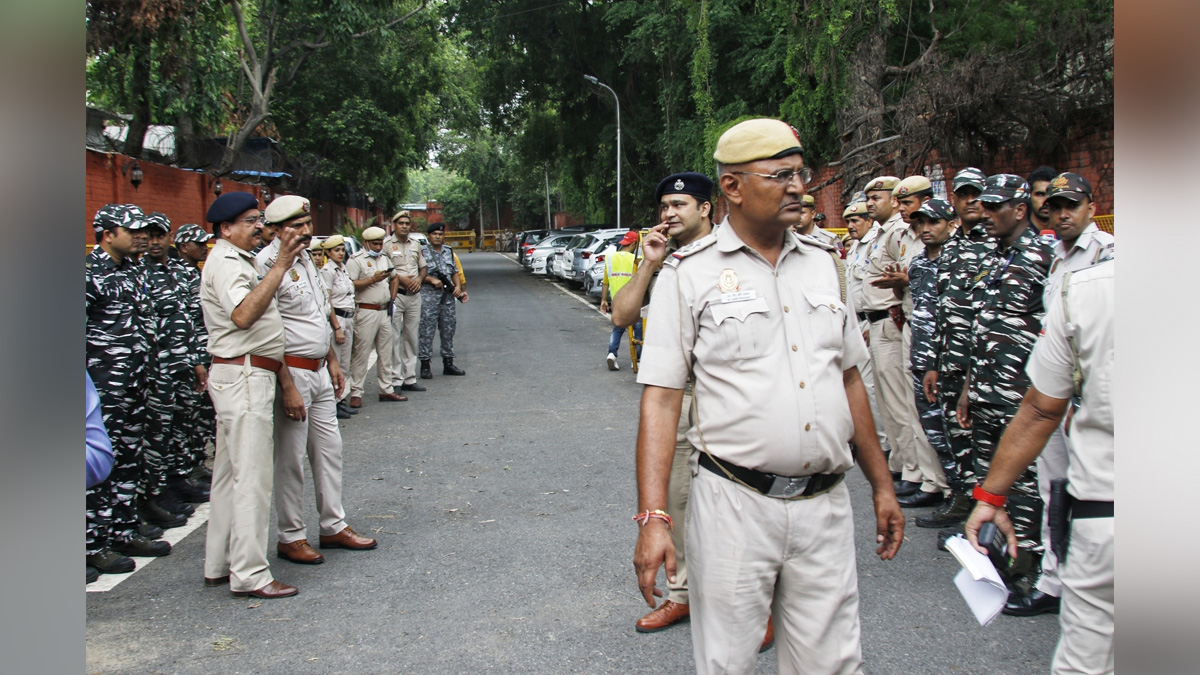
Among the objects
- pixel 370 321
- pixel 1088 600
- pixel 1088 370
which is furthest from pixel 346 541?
pixel 370 321

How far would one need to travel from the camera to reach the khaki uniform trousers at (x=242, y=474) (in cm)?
470

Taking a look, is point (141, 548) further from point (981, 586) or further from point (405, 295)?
point (405, 295)

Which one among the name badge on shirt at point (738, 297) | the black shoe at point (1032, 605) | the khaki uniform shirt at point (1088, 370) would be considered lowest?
the black shoe at point (1032, 605)

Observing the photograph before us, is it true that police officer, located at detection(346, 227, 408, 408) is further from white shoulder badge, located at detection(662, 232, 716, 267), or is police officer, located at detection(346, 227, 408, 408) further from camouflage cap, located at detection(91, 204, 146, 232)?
white shoulder badge, located at detection(662, 232, 716, 267)

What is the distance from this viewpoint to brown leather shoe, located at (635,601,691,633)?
4.20m

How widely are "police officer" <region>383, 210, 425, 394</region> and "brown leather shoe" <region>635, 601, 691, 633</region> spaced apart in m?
7.34

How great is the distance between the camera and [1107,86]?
1270 centimetres

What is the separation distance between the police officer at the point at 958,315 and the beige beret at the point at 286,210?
362 centimetres

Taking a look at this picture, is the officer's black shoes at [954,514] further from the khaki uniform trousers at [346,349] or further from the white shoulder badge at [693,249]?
the khaki uniform trousers at [346,349]

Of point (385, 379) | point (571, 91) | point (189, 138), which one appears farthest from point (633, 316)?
point (571, 91)

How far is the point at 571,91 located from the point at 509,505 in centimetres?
2933

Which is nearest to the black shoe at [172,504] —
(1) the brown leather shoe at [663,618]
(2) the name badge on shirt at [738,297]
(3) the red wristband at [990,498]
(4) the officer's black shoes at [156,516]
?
(4) the officer's black shoes at [156,516]

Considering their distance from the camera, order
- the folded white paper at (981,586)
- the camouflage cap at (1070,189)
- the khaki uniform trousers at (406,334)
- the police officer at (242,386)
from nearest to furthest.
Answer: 1. the folded white paper at (981,586)
2. the camouflage cap at (1070,189)
3. the police officer at (242,386)
4. the khaki uniform trousers at (406,334)

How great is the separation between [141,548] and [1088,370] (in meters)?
5.03
